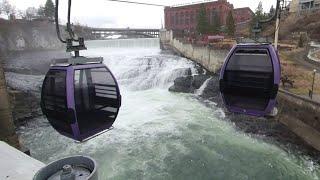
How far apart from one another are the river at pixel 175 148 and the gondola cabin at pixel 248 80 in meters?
5.24

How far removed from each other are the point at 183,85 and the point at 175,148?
A: 12544mm

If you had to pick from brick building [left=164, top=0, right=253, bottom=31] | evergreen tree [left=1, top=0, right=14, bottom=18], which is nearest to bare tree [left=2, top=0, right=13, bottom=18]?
evergreen tree [left=1, top=0, right=14, bottom=18]

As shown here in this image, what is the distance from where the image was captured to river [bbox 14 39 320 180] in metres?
11.0

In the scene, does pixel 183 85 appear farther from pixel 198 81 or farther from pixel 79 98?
pixel 79 98

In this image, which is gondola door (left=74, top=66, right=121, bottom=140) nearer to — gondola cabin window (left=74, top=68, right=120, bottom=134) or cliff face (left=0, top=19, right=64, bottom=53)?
gondola cabin window (left=74, top=68, right=120, bottom=134)

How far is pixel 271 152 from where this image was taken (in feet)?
41.3

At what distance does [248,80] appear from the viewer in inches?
246

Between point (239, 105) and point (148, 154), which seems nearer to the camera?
point (239, 105)

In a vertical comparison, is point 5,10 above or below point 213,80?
above

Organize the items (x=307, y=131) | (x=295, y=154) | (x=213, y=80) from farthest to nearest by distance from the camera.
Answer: (x=213, y=80) < (x=307, y=131) < (x=295, y=154)

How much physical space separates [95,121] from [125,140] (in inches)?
307

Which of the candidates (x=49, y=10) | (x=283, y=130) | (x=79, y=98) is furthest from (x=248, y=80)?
(x=49, y=10)

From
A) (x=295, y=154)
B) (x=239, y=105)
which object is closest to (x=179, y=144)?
(x=295, y=154)

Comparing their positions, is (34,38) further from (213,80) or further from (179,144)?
(179,144)
